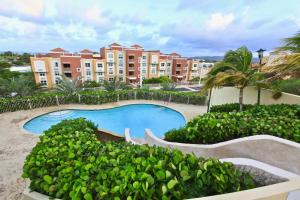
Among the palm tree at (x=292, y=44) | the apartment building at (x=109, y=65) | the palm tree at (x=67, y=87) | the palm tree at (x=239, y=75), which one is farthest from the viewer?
the apartment building at (x=109, y=65)

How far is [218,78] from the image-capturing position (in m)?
6.34

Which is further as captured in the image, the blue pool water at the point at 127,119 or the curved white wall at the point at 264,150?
the blue pool water at the point at 127,119

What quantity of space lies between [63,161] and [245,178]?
2.55 meters

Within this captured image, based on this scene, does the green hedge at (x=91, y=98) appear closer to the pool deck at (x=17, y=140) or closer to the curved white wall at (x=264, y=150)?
the pool deck at (x=17, y=140)

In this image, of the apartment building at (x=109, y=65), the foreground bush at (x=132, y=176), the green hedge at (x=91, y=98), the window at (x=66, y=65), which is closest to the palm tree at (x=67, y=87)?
the green hedge at (x=91, y=98)

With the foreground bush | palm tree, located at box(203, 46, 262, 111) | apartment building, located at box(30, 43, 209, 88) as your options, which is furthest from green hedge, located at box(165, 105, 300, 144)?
apartment building, located at box(30, 43, 209, 88)

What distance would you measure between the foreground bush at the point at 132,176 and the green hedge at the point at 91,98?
11.3 m

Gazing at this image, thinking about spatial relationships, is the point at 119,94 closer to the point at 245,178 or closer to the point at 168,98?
the point at 168,98

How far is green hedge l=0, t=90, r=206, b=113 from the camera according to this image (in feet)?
37.1

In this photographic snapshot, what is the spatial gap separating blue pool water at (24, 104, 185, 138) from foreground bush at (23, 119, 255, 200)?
7.64 m

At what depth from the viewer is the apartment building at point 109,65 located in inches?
1276

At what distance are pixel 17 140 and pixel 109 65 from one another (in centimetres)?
3146

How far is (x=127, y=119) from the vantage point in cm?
1216

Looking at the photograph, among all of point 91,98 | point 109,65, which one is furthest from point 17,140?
point 109,65
